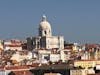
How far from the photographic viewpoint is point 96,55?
63938 millimetres

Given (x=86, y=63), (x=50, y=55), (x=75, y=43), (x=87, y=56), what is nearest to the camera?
(x=86, y=63)

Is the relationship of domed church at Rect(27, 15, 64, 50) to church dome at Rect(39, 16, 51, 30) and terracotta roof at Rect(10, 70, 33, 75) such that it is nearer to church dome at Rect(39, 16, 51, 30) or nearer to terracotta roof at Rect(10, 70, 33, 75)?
church dome at Rect(39, 16, 51, 30)

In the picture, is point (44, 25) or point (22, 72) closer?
point (22, 72)

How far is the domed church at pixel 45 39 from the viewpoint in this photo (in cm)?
7739

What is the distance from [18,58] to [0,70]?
2225 cm

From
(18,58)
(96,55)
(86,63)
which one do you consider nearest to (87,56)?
(96,55)

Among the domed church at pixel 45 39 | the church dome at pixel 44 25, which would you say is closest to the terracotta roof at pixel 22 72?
the church dome at pixel 44 25

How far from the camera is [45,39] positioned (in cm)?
7719

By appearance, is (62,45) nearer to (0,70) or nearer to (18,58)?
(18,58)

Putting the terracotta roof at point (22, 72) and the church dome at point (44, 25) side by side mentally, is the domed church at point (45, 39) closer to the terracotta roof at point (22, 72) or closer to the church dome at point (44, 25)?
the church dome at point (44, 25)

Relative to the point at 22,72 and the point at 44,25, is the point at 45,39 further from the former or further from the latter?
the point at 22,72

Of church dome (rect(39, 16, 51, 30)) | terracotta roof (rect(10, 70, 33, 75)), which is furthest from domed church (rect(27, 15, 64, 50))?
terracotta roof (rect(10, 70, 33, 75))

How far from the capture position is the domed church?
77394mm

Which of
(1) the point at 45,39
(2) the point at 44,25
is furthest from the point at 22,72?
(2) the point at 44,25
